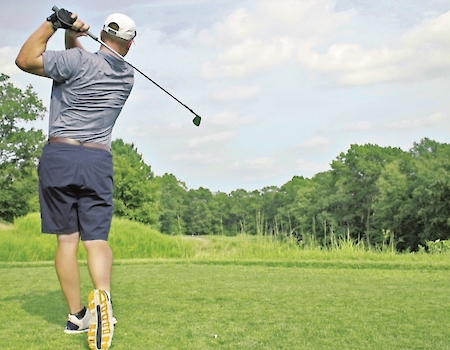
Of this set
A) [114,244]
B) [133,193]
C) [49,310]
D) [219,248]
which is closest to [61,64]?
[49,310]

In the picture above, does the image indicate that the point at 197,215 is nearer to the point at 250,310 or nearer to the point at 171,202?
the point at 171,202

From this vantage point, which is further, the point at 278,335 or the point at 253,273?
the point at 253,273

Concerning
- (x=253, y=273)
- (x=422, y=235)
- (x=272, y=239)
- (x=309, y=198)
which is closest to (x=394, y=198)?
(x=422, y=235)

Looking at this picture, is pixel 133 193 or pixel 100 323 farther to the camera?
pixel 133 193

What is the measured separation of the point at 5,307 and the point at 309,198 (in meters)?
57.2

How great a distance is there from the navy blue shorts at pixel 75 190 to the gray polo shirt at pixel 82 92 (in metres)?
0.10

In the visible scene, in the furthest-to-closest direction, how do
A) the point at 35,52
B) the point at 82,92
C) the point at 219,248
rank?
the point at 219,248 → the point at 82,92 → the point at 35,52

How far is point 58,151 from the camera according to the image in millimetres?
2973

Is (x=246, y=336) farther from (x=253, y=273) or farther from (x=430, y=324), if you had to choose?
(x=253, y=273)

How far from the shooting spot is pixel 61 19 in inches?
118

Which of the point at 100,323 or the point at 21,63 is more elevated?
the point at 21,63

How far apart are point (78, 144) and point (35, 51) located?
50 cm

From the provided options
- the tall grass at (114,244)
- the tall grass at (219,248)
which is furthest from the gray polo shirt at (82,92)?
the tall grass at (114,244)

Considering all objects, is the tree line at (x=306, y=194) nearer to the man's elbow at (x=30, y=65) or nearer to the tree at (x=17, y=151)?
the tree at (x=17, y=151)
